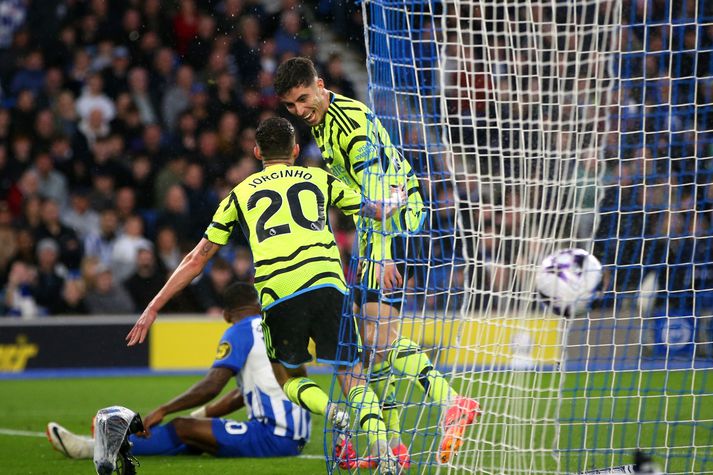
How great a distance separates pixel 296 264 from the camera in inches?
224

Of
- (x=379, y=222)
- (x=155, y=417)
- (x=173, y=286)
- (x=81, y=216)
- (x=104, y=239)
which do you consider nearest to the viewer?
(x=173, y=286)

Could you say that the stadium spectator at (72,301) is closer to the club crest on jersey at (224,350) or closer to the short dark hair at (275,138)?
the club crest on jersey at (224,350)

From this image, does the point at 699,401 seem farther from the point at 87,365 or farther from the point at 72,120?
the point at 72,120

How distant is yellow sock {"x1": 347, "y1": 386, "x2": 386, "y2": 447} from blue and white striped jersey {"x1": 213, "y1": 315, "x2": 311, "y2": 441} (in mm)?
1487

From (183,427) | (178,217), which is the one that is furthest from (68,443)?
(178,217)

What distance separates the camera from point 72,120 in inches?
606

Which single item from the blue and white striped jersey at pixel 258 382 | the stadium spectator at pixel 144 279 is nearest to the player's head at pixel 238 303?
the blue and white striped jersey at pixel 258 382

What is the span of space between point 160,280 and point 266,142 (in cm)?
826

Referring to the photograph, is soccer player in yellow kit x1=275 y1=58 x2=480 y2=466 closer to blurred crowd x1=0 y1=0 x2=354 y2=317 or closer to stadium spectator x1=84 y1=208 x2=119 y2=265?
blurred crowd x1=0 y1=0 x2=354 y2=317

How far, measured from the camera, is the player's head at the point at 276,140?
586 cm

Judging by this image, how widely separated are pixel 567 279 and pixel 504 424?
0.84m

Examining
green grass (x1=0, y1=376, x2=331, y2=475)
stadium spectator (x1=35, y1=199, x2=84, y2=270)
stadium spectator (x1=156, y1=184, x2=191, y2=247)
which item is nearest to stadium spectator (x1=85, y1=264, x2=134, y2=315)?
stadium spectator (x1=35, y1=199, x2=84, y2=270)

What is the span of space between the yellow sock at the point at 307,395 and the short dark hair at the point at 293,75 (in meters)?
1.61

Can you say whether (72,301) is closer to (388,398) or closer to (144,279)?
(144,279)
